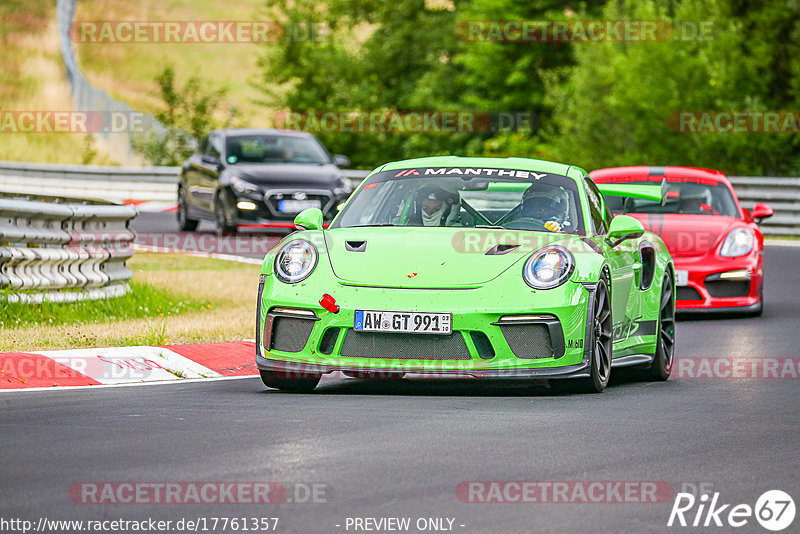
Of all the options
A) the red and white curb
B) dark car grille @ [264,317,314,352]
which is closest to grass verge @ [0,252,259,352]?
the red and white curb

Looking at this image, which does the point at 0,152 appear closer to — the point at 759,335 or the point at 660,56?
the point at 660,56

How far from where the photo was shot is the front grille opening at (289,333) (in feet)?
29.6

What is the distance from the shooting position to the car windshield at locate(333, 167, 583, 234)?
9871 millimetres

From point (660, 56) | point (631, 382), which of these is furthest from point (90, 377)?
point (660, 56)

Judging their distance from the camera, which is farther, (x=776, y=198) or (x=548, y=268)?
(x=776, y=198)

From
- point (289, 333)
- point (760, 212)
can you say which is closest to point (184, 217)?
point (760, 212)

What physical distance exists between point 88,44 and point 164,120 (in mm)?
34223

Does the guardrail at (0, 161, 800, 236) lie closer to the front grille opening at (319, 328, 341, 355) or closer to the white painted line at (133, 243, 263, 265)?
the white painted line at (133, 243, 263, 265)

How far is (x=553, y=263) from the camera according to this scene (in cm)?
906

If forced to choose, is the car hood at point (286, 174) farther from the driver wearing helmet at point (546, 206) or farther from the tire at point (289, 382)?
the tire at point (289, 382)

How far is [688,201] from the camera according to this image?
53.6ft

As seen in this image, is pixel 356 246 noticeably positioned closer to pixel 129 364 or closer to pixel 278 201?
pixel 129 364

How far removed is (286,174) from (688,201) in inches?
344

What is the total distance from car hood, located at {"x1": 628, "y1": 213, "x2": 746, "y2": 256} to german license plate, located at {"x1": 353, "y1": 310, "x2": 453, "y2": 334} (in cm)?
693
